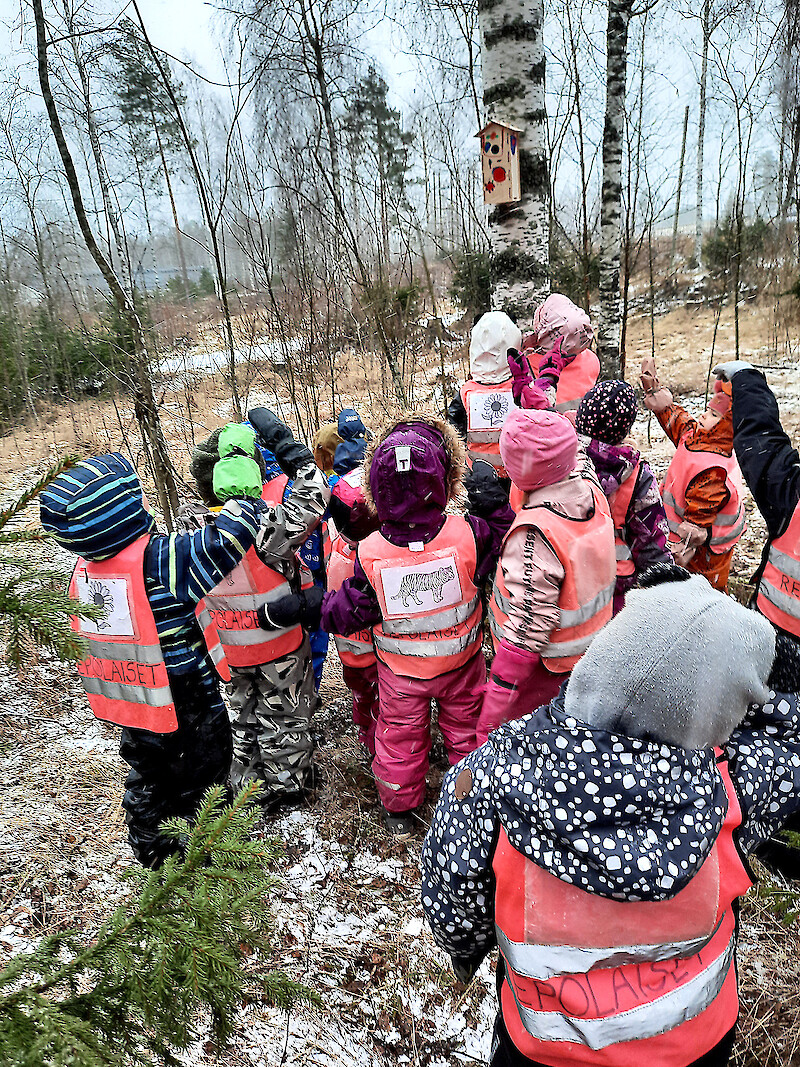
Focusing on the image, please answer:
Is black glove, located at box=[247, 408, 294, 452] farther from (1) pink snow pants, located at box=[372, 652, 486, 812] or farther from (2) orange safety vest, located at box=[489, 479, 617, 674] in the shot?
(2) orange safety vest, located at box=[489, 479, 617, 674]

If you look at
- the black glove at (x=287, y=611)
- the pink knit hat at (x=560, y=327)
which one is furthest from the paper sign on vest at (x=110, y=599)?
the pink knit hat at (x=560, y=327)

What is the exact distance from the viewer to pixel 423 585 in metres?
2.53

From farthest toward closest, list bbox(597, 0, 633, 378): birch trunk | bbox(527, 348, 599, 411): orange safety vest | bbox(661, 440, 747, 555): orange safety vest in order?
bbox(597, 0, 633, 378): birch trunk, bbox(527, 348, 599, 411): orange safety vest, bbox(661, 440, 747, 555): orange safety vest

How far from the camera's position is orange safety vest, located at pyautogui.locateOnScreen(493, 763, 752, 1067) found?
105 cm

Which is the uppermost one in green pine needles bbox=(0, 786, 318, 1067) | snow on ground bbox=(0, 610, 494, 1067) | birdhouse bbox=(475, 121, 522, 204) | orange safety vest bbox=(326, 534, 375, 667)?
birdhouse bbox=(475, 121, 522, 204)

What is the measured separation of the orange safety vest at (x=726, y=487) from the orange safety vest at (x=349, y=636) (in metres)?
1.95

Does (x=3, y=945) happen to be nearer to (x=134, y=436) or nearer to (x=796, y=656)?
(x=796, y=656)

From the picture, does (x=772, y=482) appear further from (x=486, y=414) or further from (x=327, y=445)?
(x=327, y=445)

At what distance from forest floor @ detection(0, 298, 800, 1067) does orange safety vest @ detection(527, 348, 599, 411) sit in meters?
2.42

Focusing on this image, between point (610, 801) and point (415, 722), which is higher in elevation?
point (610, 801)

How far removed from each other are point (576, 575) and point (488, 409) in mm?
2314

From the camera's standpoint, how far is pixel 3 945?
101 inches

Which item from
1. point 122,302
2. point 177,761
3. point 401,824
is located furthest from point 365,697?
point 122,302

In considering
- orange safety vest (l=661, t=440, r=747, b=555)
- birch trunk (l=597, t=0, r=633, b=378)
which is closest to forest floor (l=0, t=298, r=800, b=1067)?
orange safety vest (l=661, t=440, r=747, b=555)
